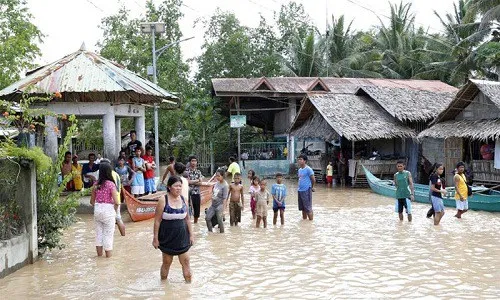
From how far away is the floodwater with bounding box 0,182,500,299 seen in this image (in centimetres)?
699

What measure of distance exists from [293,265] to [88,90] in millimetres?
7791

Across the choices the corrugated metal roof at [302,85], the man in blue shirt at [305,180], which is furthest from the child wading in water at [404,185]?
the corrugated metal roof at [302,85]

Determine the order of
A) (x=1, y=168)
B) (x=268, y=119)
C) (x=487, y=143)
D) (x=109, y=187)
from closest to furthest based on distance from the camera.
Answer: (x=1, y=168), (x=109, y=187), (x=487, y=143), (x=268, y=119)

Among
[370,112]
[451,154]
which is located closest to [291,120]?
→ [370,112]

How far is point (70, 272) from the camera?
321 inches

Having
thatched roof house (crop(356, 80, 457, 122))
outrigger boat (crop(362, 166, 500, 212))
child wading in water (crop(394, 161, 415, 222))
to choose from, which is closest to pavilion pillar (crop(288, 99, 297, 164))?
thatched roof house (crop(356, 80, 457, 122))

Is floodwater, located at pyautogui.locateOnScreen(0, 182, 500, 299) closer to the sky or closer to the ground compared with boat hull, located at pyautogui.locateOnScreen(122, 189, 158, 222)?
closer to the ground

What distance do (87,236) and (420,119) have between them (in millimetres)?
14960

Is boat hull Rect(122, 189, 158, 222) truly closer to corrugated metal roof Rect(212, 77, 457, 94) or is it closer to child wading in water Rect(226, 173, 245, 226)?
child wading in water Rect(226, 173, 245, 226)

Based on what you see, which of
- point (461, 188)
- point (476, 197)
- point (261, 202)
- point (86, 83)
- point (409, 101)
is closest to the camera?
point (261, 202)

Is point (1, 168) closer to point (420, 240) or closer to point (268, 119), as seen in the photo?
point (420, 240)

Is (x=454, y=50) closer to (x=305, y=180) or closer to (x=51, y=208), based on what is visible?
(x=305, y=180)

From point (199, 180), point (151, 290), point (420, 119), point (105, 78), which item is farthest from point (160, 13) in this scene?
point (151, 290)

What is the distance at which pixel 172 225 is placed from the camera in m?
6.93
